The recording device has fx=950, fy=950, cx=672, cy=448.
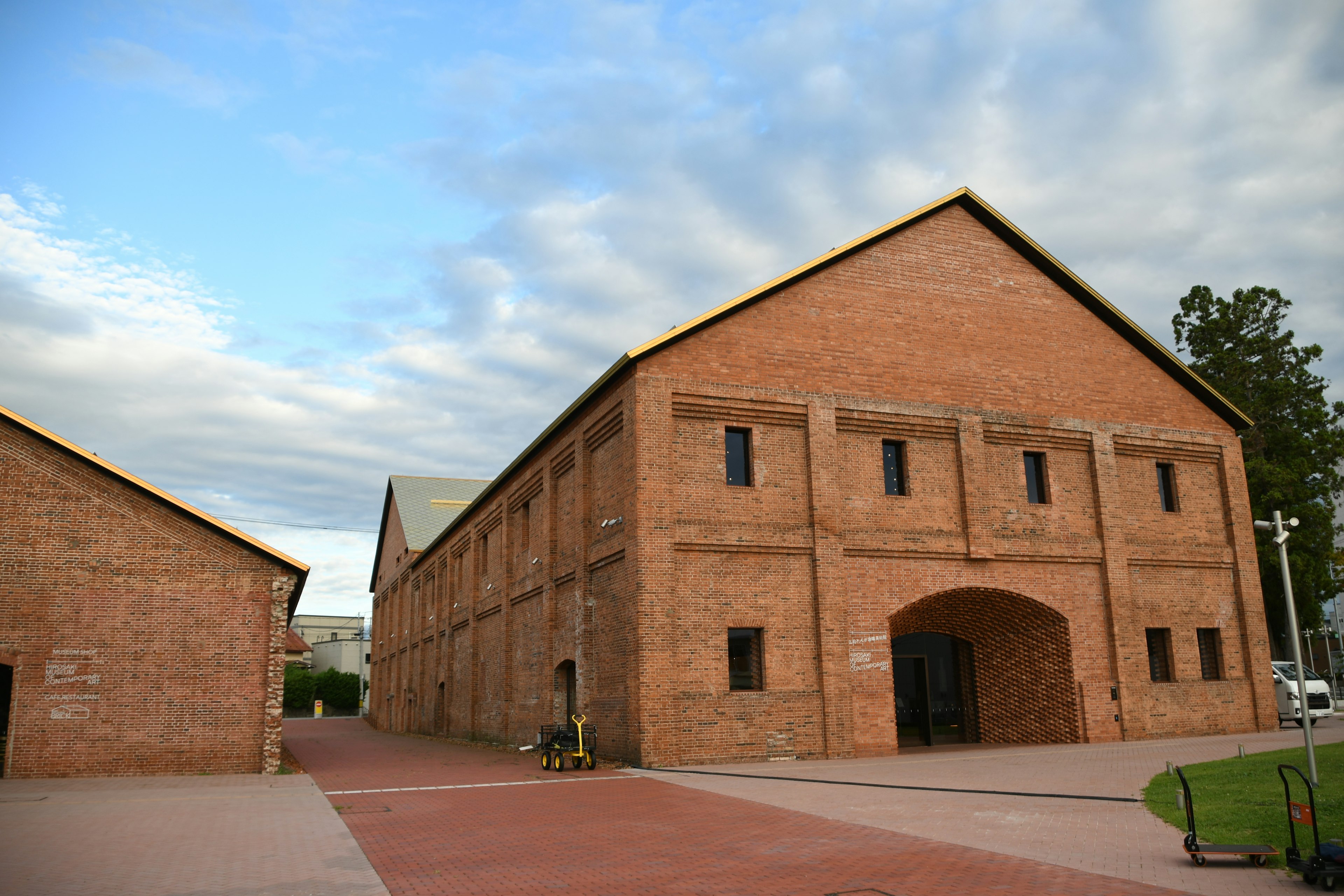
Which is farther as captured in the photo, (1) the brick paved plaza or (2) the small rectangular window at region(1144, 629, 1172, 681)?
(2) the small rectangular window at region(1144, 629, 1172, 681)

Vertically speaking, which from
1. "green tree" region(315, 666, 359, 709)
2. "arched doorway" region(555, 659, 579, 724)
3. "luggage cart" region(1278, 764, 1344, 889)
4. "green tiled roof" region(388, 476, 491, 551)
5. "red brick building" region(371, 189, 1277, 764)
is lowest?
"green tree" region(315, 666, 359, 709)

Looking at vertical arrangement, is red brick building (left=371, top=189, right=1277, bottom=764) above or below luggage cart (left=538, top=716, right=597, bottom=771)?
above

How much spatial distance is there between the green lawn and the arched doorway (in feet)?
44.3

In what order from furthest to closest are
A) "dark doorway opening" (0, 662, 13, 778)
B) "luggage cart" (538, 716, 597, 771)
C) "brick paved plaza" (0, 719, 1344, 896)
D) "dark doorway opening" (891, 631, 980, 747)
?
"dark doorway opening" (891, 631, 980, 747), "luggage cart" (538, 716, 597, 771), "dark doorway opening" (0, 662, 13, 778), "brick paved plaza" (0, 719, 1344, 896)

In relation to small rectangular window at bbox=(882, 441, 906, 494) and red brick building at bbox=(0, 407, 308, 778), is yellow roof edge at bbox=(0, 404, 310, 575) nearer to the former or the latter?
red brick building at bbox=(0, 407, 308, 778)

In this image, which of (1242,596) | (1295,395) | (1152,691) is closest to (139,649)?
(1152,691)

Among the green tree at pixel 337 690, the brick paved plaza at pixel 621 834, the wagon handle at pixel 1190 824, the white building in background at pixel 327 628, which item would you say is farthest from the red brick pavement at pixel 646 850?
the white building in background at pixel 327 628

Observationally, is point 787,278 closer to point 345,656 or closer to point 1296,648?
point 1296,648

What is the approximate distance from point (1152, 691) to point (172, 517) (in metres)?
22.3

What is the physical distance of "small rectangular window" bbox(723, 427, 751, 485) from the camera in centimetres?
2058

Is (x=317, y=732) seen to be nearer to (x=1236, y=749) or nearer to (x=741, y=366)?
(x=741, y=366)

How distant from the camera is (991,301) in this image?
23766mm

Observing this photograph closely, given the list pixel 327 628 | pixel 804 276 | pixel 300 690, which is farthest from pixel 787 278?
pixel 327 628

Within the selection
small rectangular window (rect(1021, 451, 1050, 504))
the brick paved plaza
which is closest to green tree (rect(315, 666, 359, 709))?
the brick paved plaza
